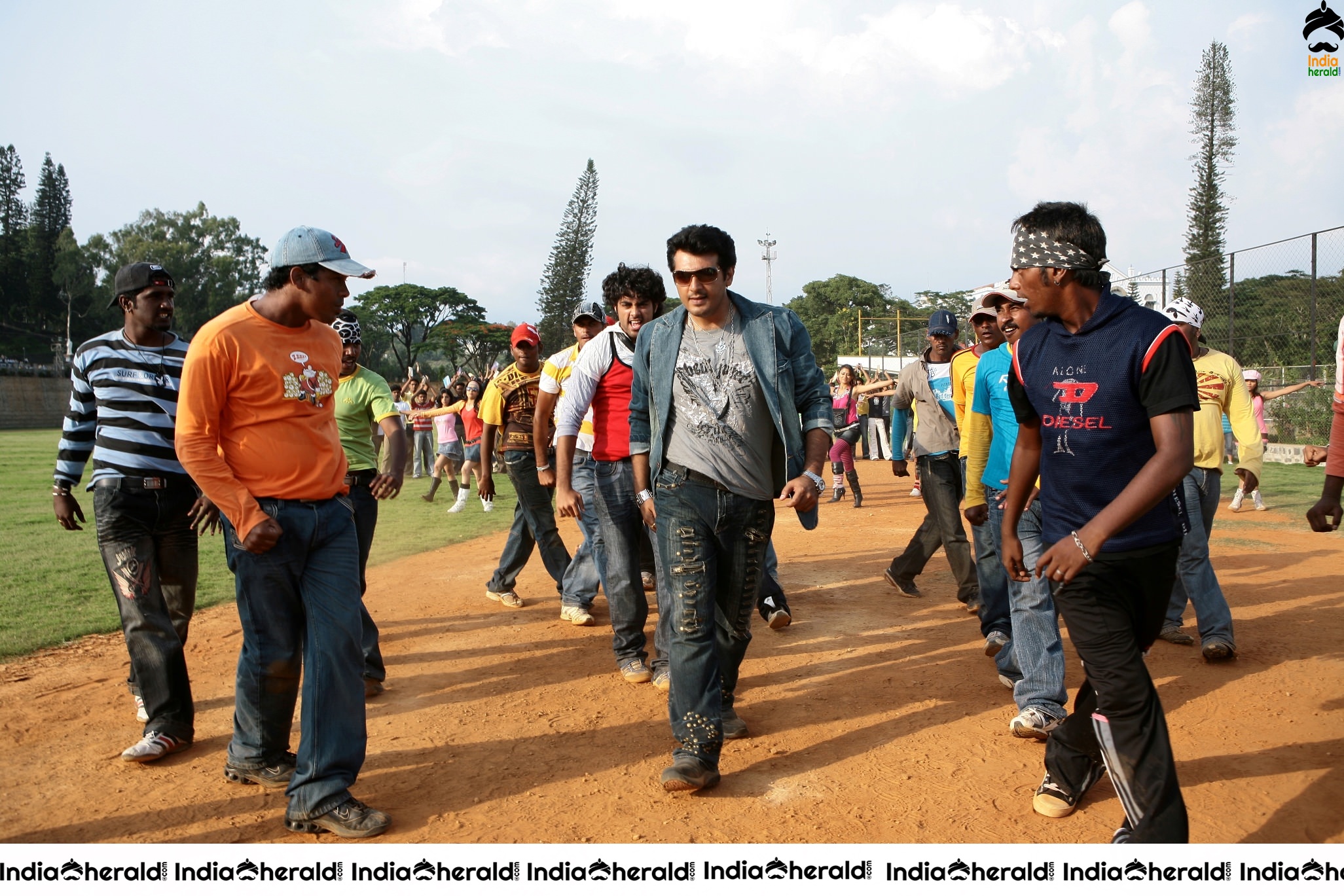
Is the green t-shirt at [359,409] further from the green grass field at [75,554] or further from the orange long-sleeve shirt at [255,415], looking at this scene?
the green grass field at [75,554]

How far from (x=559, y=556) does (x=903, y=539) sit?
194 inches

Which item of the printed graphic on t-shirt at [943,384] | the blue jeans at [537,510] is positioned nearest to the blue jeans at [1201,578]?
the printed graphic on t-shirt at [943,384]

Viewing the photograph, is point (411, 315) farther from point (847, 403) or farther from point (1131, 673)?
point (1131, 673)

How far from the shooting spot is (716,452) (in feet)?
12.9

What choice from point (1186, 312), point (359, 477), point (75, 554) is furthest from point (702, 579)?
point (75, 554)

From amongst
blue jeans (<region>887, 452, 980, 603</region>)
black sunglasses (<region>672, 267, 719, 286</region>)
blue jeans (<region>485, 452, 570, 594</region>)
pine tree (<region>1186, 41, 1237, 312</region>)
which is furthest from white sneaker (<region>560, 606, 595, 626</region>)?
pine tree (<region>1186, 41, 1237, 312</region>)

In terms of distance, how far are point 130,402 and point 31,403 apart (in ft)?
180

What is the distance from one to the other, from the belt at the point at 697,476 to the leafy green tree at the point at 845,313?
244ft

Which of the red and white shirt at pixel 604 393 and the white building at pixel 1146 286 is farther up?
the white building at pixel 1146 286

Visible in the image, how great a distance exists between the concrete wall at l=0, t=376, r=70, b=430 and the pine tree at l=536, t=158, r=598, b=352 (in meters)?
26.4

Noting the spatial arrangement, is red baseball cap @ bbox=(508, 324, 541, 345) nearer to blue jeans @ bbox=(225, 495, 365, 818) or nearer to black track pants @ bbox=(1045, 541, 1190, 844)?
blue jeans @ bbox=(225, 495, 365, 818)

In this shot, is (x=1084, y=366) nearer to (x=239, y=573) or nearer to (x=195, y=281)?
(x=239, y=573)

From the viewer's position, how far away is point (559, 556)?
7141mm

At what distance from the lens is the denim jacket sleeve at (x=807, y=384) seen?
4.07m
